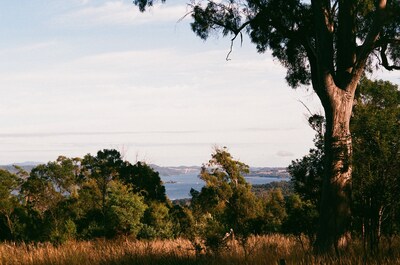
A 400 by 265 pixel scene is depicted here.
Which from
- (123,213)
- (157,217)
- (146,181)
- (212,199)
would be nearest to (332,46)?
(123,213)

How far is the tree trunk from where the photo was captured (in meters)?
9.65

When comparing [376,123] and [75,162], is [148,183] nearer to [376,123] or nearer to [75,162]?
[75,162]

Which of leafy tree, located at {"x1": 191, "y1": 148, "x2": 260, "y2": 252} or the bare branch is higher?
the bare branch

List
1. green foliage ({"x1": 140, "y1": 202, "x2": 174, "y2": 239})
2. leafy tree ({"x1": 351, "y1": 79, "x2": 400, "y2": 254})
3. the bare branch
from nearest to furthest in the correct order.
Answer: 1. leafy tree ({"x1": 351, "y1": 79, "x2": 400, "y2": 254})
2. the bare branch
3. green foliage ({"x1": 140, "y1": 202, "x2": 174, "y2": 239})

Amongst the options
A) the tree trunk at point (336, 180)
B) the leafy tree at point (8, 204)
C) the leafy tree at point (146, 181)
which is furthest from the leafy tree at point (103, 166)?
the tree trunk at point (336, 180)

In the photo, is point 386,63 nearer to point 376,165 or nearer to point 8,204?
point 376,165

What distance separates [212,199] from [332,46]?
91.0 feet

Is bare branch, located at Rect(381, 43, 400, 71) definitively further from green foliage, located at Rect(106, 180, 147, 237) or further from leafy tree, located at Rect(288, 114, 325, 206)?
green foliage, located at Rect(106, 180, 147, 237)

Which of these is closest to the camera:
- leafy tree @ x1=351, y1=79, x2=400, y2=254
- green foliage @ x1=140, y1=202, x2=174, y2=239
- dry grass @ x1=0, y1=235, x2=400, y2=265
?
dry grass @ x1=0, y1=235, x2=400, y2=265

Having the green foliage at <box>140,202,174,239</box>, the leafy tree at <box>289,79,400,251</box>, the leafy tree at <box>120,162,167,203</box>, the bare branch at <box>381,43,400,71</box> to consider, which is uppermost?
the bare branch at <box>381,43,400,71</box>

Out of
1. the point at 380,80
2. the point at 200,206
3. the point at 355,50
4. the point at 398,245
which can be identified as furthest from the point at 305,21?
the point at 200,206

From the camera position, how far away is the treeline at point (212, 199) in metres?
9.12

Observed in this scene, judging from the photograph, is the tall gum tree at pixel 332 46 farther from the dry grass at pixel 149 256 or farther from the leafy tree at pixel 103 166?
the leafy tree at pixel 103 166

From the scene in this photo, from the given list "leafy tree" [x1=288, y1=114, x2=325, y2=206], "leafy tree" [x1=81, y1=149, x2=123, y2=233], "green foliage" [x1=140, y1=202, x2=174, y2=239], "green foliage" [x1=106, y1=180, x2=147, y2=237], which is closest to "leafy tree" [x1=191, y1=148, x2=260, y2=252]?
"green foliage" [x1=140, y1=202, x2=174, y2=239]
